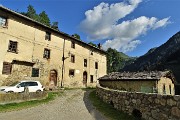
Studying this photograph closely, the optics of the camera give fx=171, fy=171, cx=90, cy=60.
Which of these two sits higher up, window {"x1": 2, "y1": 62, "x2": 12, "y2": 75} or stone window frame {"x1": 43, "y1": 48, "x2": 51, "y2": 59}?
stone window frame {"x1": 43, "y1": 48, "x2": 51, "y2": 59}

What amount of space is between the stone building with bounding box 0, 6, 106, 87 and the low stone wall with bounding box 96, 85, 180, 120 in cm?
1493

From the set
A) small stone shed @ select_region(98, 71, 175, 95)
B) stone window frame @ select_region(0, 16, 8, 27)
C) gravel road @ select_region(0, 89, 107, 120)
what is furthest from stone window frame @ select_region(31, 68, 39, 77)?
gravel road @ select_region(0, 89, 107, 120)

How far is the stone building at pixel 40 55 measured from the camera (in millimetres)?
20750

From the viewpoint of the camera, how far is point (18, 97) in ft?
45.4

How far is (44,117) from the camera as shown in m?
9.77

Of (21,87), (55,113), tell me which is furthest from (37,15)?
(55,113)

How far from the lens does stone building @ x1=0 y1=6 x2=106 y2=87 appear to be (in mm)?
20750

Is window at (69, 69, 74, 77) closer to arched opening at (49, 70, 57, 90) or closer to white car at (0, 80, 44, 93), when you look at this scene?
arched opening at (49, 70, 57, 90)

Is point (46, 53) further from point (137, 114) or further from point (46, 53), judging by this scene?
point (137, 114)

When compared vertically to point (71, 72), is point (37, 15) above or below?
above

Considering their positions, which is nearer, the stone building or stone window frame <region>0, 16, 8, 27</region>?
stone window frame <region>0, 16, 8, 27</region>

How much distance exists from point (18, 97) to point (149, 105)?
10.5 meters

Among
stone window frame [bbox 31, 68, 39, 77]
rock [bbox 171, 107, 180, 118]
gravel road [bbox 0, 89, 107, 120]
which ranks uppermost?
stone window frame [bbox 31, 68, 39, 77]

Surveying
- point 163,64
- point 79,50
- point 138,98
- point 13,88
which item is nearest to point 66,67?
point 79,50
